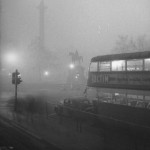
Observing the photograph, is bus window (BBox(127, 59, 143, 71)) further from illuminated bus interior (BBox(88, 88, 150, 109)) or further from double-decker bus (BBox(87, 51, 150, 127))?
illuminated bus interior (BBox(88, 88, 150, 109))

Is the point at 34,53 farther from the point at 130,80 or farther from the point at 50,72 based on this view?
the point at 130,80

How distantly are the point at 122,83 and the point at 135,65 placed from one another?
1.54 meters

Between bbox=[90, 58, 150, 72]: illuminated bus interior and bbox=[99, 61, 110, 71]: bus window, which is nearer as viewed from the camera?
bbox=[90, 58, 150, 72]: illuminated bus interior

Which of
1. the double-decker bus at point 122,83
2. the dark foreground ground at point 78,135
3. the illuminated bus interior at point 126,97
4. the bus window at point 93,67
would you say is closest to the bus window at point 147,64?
the double-decker bus at point 122,83

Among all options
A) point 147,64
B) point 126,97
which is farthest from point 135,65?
point 126,97

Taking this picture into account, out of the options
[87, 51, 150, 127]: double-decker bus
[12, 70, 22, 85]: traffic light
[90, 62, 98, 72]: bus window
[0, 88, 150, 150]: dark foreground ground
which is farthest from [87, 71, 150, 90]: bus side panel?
[12, 70, 22, 85]: traffic light

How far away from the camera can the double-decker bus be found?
13.5 m

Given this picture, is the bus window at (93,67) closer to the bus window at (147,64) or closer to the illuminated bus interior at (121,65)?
the illuminated bus interior at (121,65)

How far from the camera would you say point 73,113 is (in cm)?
1546

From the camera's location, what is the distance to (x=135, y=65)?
15156mm

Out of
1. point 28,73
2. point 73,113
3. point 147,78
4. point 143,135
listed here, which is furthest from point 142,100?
point 28,73

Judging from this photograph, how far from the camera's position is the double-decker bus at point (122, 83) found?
44.1ft

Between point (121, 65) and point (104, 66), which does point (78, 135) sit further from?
point (104, 66)

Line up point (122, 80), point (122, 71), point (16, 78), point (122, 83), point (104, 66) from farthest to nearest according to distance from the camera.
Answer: point (16, 78) < point (104, 66) < point (122, 71) < point (122, 80) < point (122, 83)
